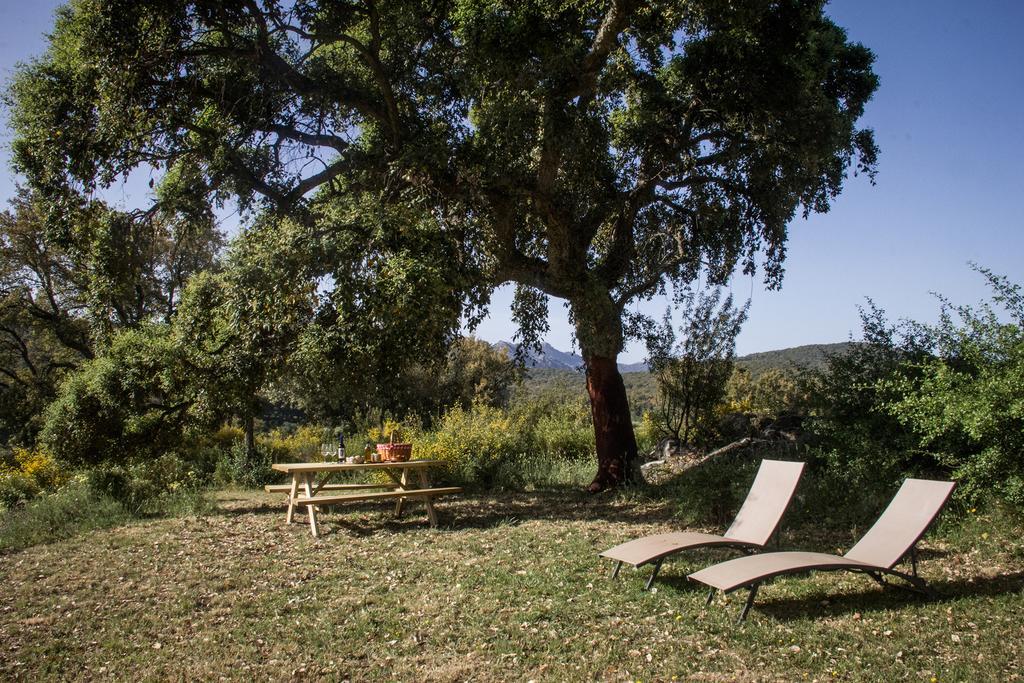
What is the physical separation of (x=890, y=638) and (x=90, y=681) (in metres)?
5.06

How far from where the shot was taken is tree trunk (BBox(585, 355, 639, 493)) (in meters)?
11.2

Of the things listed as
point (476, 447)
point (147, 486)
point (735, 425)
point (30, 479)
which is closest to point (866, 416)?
point (735, 425)

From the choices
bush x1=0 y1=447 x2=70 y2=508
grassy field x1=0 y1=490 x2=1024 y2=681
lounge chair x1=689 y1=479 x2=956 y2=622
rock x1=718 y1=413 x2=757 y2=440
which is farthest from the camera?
rock x1=718 y1=413 x2=757 y2=440

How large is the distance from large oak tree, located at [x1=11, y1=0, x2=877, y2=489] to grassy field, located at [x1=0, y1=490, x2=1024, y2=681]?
3.81m

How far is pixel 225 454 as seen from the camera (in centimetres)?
1591

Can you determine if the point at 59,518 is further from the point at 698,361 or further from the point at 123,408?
the point at 698,361

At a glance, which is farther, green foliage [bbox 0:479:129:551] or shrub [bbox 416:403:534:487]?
shrub [bbox 416:403:534:487]

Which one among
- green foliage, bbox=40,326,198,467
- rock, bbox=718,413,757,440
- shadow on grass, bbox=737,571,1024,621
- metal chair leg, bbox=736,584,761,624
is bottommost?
shadow on grass, bbox=737,571,1024,621

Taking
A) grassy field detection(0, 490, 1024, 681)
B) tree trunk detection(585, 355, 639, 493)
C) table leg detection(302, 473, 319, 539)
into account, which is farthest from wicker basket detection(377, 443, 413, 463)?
tree trunk detection(585, 355, 639, 493)

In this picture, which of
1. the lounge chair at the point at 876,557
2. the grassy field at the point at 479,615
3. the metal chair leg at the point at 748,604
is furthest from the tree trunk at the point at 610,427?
the metal chair leg at the point at 748,604

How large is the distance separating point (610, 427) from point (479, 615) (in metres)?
6.52

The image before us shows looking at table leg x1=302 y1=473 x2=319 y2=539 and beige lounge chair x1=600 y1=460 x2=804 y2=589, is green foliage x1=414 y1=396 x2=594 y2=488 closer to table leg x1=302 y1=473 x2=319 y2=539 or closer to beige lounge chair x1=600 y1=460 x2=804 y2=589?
table leg x1=302 y1=473 x2=319 y2=539

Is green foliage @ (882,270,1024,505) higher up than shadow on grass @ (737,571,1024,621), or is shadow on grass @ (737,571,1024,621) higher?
green foliage @ (882,270,1024,505)

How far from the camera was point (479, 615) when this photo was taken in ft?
16.9
